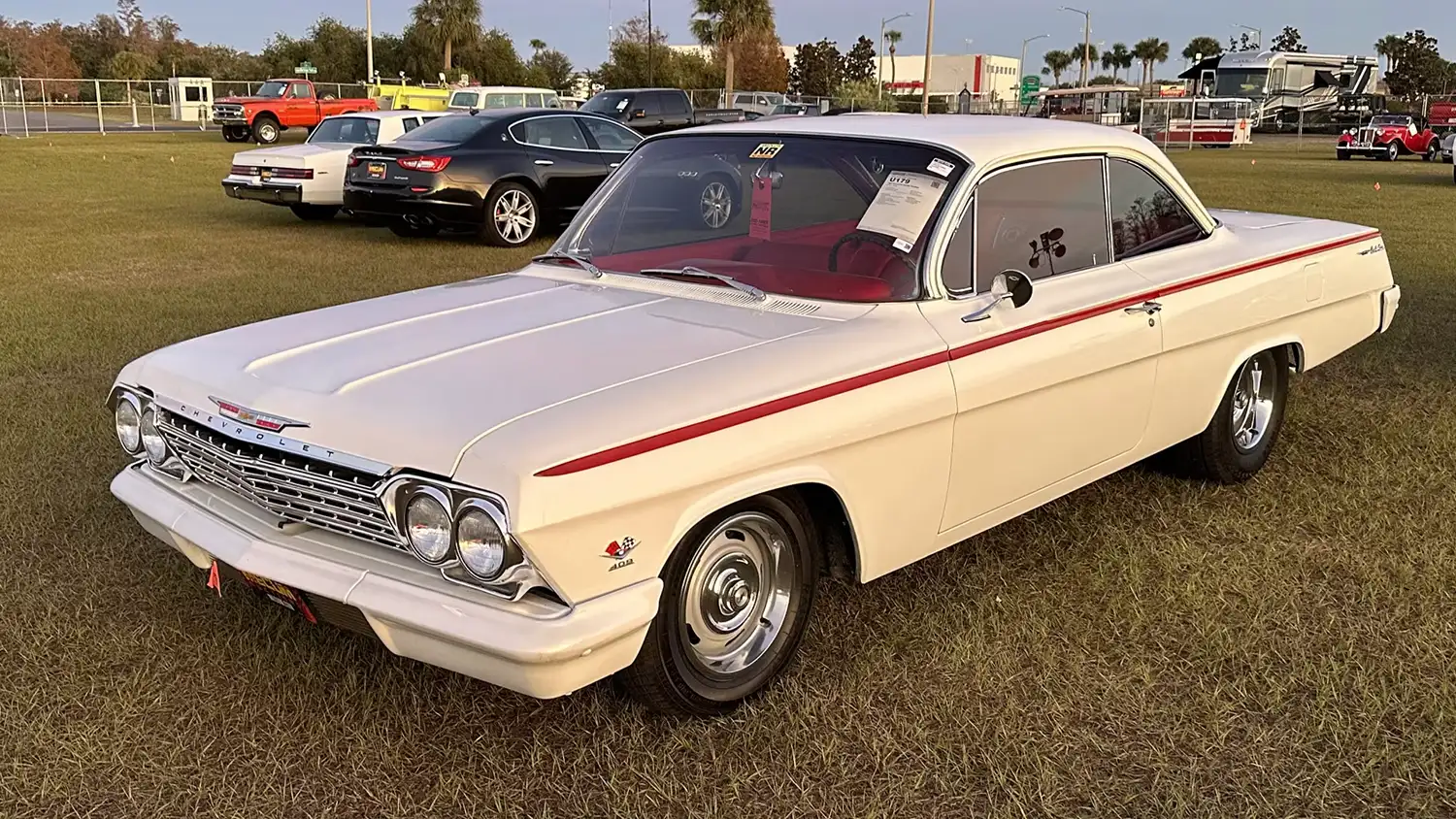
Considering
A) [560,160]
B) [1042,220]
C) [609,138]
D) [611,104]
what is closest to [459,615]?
[1042,220]

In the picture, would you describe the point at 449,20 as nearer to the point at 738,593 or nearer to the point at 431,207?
the point at 431,207

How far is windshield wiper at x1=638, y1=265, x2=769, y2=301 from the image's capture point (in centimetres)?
387

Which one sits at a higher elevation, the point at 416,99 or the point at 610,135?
the point at 416,99

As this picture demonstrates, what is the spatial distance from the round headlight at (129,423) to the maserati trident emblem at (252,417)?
54cm

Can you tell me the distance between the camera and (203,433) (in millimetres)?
3316

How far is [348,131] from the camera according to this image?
15.3 metres

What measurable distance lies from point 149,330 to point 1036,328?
20.9 feet

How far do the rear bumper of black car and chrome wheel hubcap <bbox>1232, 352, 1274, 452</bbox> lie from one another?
342 inches

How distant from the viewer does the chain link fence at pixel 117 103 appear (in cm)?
3909

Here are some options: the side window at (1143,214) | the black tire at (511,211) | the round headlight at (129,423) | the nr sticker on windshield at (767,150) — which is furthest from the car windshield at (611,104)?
the round headlight at (129,423)

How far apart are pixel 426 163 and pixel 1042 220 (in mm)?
9139

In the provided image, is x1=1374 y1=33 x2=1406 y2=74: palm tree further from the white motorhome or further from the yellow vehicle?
the yellow vehicle

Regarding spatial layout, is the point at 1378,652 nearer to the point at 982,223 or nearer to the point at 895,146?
the point at 982,223

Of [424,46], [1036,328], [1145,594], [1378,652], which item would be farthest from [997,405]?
[424,46]
